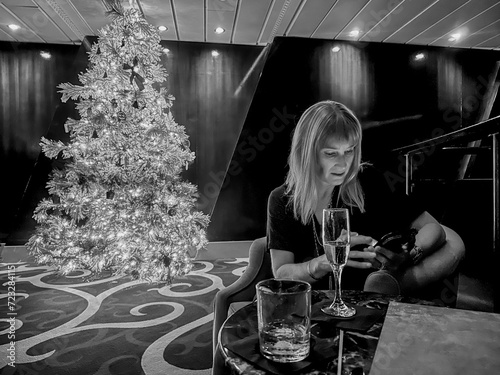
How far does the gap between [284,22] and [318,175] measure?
292 centimetres

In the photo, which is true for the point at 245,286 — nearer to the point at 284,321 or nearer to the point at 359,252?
the point at 359,252

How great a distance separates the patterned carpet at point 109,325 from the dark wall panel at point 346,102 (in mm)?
1195

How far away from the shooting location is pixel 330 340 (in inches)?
25.6

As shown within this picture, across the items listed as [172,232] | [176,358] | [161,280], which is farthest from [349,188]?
[161,280]

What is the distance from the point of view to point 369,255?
3.72 ft

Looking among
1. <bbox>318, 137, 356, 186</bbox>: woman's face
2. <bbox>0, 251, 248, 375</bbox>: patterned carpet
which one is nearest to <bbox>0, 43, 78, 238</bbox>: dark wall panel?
<bbox>0, 251, 248, 375</bbox>: patterned carpet

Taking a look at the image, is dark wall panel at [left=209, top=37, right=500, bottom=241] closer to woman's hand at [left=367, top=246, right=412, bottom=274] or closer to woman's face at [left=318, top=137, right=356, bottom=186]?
woman's face at [left=318, top=137, right=356, bottom=186]

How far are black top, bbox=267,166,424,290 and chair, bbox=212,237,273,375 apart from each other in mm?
138

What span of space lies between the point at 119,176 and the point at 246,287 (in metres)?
2.13

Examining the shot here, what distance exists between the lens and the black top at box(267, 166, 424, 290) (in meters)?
1.37

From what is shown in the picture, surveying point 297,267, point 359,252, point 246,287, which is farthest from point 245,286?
point 359,252

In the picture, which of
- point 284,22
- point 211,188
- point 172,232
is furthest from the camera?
point 211,188

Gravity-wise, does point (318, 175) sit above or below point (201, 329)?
above

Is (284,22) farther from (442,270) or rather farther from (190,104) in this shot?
(442,270)
